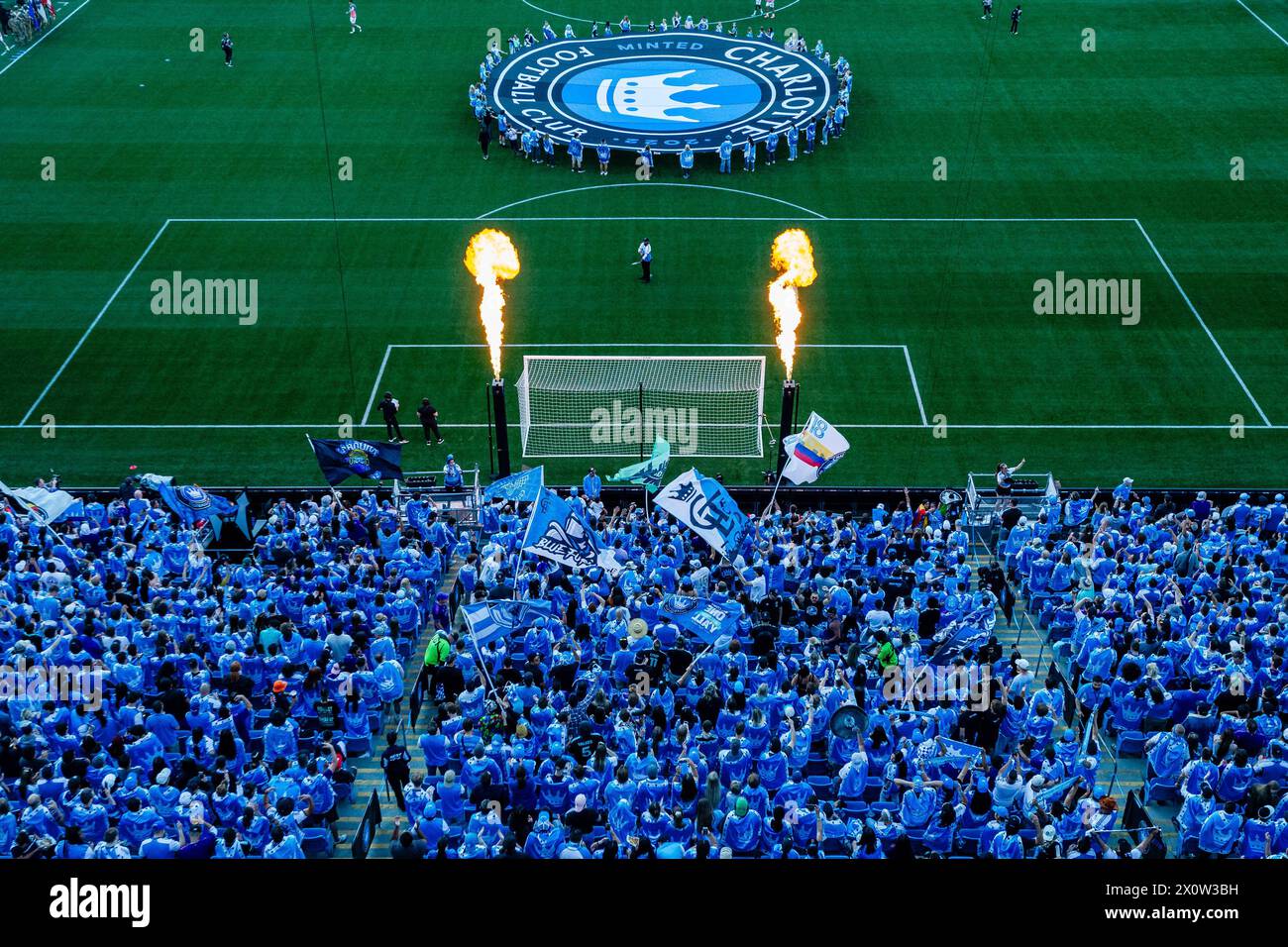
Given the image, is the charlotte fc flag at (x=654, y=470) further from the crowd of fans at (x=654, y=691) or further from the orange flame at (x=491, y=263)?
the orange flame at (x=491, y=263)

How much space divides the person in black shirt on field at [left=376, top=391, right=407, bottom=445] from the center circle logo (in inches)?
662

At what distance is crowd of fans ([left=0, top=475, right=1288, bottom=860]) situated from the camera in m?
16.7

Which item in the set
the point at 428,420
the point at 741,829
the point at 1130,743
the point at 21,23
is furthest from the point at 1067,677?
the point at 21,23

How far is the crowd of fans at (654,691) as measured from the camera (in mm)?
16719

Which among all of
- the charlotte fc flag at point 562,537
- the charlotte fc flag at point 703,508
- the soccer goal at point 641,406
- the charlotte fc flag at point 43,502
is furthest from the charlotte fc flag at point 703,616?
the charlotte fc flag at point 43,502

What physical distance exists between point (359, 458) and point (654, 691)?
36.6 ft

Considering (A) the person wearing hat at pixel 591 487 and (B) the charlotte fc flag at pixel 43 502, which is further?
(A) the person wearing hat at pixel 591 487

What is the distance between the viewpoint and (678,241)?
42.3 metres

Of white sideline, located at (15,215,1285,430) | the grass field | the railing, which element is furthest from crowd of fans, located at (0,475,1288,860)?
white sideline, located at (15,215,1285,430)

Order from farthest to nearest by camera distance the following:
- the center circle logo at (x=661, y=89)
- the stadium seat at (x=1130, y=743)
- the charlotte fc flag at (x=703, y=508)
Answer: the center circle logo at (x=661, y=89), the charlotte fc flag at (x=703, y=508), the stadium seat at (x=1130, y=743)

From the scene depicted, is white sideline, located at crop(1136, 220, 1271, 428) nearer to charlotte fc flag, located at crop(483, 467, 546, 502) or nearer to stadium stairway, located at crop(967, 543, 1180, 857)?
stadium stairway, located at crop(967, 543, 1180, 857)

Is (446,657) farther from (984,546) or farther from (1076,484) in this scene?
(1076,484)

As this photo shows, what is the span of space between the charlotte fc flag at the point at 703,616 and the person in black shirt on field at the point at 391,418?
44.5 feet

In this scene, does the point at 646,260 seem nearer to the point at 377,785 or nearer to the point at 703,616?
the point at 703,616
